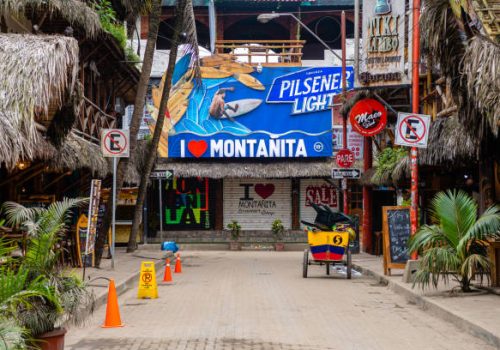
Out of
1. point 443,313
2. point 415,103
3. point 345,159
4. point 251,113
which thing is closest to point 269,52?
point 251,113

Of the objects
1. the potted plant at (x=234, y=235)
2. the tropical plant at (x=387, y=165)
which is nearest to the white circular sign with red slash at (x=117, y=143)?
the tropical plant at (x=387, y=165)

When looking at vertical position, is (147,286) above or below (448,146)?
below

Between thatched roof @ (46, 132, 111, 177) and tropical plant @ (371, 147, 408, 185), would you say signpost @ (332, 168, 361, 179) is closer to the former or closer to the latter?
tropical plant @ (371, 147, 408, 185)

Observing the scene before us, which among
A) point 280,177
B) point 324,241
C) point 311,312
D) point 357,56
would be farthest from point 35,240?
point 280,177

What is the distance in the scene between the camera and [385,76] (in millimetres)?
21547

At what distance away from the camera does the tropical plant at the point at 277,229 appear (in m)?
36.4

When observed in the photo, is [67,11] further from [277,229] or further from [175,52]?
[277,229]

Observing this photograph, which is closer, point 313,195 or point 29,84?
point 29,84

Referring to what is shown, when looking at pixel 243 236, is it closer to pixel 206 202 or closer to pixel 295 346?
pixel 206 202

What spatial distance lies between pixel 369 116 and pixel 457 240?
1053 centimetres

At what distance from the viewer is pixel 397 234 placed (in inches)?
706

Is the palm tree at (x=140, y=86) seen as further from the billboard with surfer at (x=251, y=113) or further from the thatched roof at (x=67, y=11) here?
the billboard with surfer at (x=251, y=113)

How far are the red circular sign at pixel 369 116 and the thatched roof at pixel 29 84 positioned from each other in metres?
11.1

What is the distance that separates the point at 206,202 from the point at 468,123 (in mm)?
24469
